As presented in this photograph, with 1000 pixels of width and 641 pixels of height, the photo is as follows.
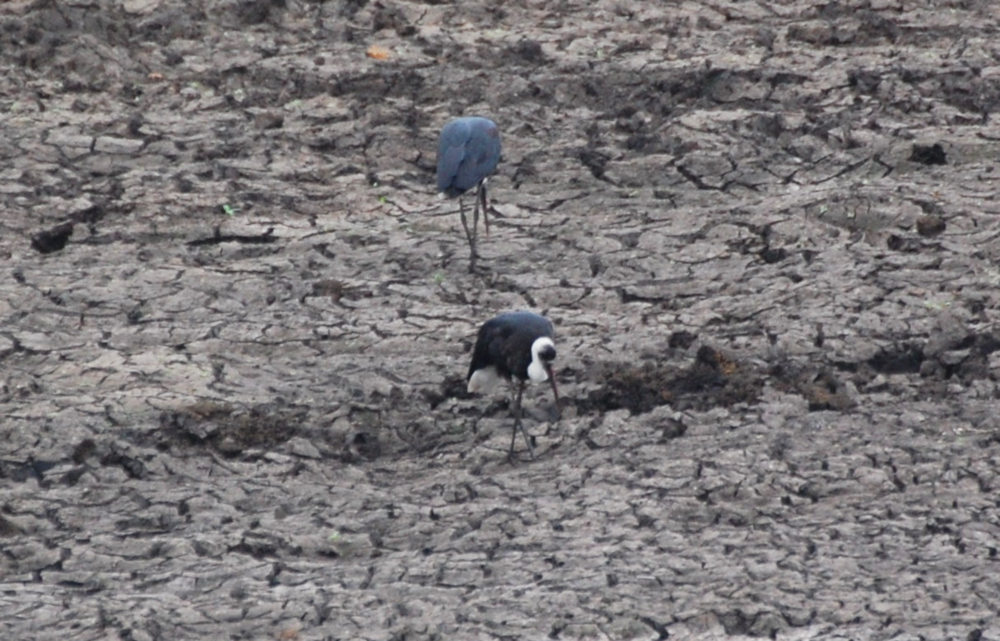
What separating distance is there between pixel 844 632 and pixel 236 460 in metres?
2.44

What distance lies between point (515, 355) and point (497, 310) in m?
0.97

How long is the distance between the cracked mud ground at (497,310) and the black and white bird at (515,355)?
153 millimetres

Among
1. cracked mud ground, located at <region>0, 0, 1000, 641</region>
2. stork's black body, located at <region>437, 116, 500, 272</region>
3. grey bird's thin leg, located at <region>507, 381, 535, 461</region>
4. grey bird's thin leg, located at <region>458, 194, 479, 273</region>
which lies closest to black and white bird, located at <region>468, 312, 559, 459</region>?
grey bird's thin leg, located at <region>507, 381, 535, 461</region>

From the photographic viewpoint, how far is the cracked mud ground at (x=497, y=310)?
20.2 feet

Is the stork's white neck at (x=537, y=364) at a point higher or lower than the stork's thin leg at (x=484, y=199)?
higher

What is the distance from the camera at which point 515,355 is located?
7.13 meters

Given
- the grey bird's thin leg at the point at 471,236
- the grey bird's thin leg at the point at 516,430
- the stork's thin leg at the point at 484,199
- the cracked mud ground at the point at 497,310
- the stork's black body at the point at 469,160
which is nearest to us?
the cracked mud ground at the point at 497,310

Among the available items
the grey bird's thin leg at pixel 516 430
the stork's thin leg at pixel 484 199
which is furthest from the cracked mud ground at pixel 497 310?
the stork's thin leg at pixel 484 199

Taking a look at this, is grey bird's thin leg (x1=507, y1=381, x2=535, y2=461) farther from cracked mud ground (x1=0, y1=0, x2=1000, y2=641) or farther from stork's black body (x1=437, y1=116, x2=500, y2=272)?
stork's black body (x1=437, y1=116, x2=500, y2=272)

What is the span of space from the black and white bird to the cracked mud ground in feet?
0.50

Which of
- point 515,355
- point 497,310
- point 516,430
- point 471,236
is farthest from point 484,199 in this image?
point 516,430

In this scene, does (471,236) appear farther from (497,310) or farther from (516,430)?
(516,430)

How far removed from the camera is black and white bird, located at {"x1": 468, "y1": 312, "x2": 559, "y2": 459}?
7.11 m

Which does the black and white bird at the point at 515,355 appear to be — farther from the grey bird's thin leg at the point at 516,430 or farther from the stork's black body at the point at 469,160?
the stork's black body at the point at 469,160
